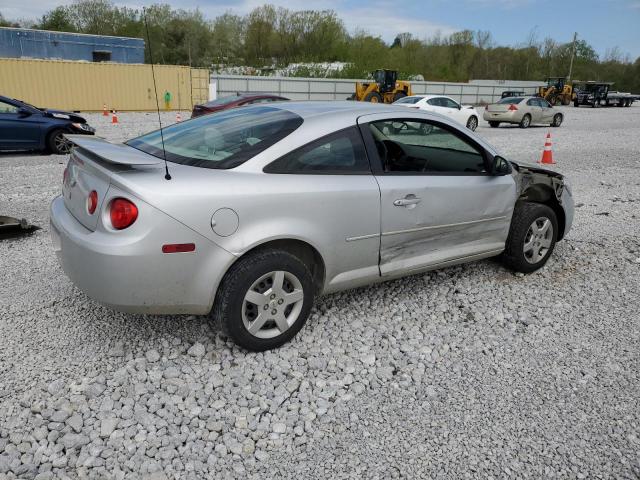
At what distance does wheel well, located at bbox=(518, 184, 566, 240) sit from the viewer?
4.63 meters

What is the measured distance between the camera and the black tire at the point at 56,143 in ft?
36.4

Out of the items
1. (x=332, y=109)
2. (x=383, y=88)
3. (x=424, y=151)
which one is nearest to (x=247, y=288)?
(x=332, y=109)

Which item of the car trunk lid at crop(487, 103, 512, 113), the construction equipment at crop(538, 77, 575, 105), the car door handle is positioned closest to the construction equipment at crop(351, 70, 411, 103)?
the car trunk lid at crop(487, 103, 512, 113)

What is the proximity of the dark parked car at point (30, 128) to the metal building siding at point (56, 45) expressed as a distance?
30.4 metres

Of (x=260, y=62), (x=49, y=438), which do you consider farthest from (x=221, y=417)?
(x=260, y=62)

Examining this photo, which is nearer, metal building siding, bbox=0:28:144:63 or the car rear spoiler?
the car rear spoiler

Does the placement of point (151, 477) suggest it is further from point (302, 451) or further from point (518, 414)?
point (518, 414)

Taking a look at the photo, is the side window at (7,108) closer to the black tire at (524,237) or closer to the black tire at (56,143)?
the black tire at (56,143)

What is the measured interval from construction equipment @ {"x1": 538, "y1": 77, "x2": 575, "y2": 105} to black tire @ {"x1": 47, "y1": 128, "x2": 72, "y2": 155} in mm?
38321

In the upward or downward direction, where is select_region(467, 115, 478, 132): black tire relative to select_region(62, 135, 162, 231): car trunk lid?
downward

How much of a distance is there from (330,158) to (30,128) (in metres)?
9.76

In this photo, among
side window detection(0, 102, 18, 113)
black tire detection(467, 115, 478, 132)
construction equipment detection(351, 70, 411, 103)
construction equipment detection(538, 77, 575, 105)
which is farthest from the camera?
construction equipment detection(538, 77, 575, 105)

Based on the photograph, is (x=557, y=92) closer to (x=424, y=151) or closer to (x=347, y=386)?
(x=424, y=151)

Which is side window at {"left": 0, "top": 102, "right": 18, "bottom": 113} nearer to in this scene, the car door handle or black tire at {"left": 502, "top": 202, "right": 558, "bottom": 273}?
the car door handle
